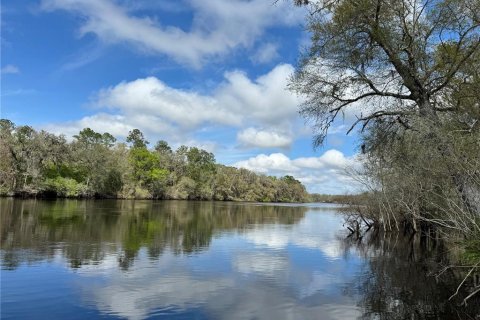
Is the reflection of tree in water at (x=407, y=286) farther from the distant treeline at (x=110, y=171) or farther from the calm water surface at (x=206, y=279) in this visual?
the distant treeline at (x=110, y=171)

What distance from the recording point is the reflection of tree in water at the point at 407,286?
13.1 metres

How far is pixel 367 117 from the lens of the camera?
16.8m

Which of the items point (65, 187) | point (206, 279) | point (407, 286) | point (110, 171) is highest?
point (110, 171)

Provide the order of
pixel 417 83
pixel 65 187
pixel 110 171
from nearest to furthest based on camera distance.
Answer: pixel 417 83 < pixel 65 187 < pixel 110 171

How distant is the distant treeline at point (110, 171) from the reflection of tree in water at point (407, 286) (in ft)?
213

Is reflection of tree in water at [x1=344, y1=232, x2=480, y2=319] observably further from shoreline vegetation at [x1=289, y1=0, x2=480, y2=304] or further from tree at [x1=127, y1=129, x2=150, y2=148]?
tree at [x1=127, y1=129, x2=150, y2=148]

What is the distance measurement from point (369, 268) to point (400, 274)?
1.73m

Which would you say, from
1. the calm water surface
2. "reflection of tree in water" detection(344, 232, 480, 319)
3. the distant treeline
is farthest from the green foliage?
"reflection of tree in water" detection(344, 232, 480, 319)

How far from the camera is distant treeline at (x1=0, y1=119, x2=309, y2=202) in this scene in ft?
247

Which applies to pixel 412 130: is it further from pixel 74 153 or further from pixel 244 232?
pixel 74 153

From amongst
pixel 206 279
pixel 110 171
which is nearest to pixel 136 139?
pixel 110 171

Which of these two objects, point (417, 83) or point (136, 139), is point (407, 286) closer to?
point (417, 83)

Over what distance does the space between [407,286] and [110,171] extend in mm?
83217

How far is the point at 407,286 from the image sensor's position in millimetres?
16906
